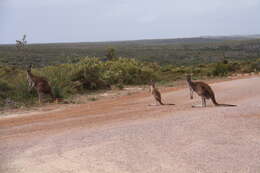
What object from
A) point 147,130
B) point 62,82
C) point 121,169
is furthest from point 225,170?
point 62,82

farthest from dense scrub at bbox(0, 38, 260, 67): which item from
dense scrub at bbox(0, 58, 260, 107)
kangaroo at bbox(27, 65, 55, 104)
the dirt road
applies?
the dirt road

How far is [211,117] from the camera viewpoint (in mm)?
7285

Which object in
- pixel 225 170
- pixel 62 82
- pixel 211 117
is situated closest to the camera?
pixel 225 170

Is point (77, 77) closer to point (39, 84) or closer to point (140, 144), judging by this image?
point (39, 84)

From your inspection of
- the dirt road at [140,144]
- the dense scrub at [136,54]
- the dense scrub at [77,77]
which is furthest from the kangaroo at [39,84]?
the dense scrub at [136,54]

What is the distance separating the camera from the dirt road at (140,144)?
4.98m

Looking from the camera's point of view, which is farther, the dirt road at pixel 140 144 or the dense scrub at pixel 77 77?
the dense scrub at pixel 77 77

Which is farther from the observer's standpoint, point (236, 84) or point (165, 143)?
point (236, 84)

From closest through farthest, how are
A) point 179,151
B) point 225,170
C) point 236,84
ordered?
point 225,170, point 179,151, point 236,84

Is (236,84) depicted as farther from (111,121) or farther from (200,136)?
(200,136)

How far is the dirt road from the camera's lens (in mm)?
4980

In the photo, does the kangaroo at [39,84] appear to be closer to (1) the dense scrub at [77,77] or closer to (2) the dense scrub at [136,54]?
(1) the dense scrub at [77,77]

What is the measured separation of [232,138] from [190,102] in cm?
478

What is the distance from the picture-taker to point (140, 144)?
5848 millimetres
